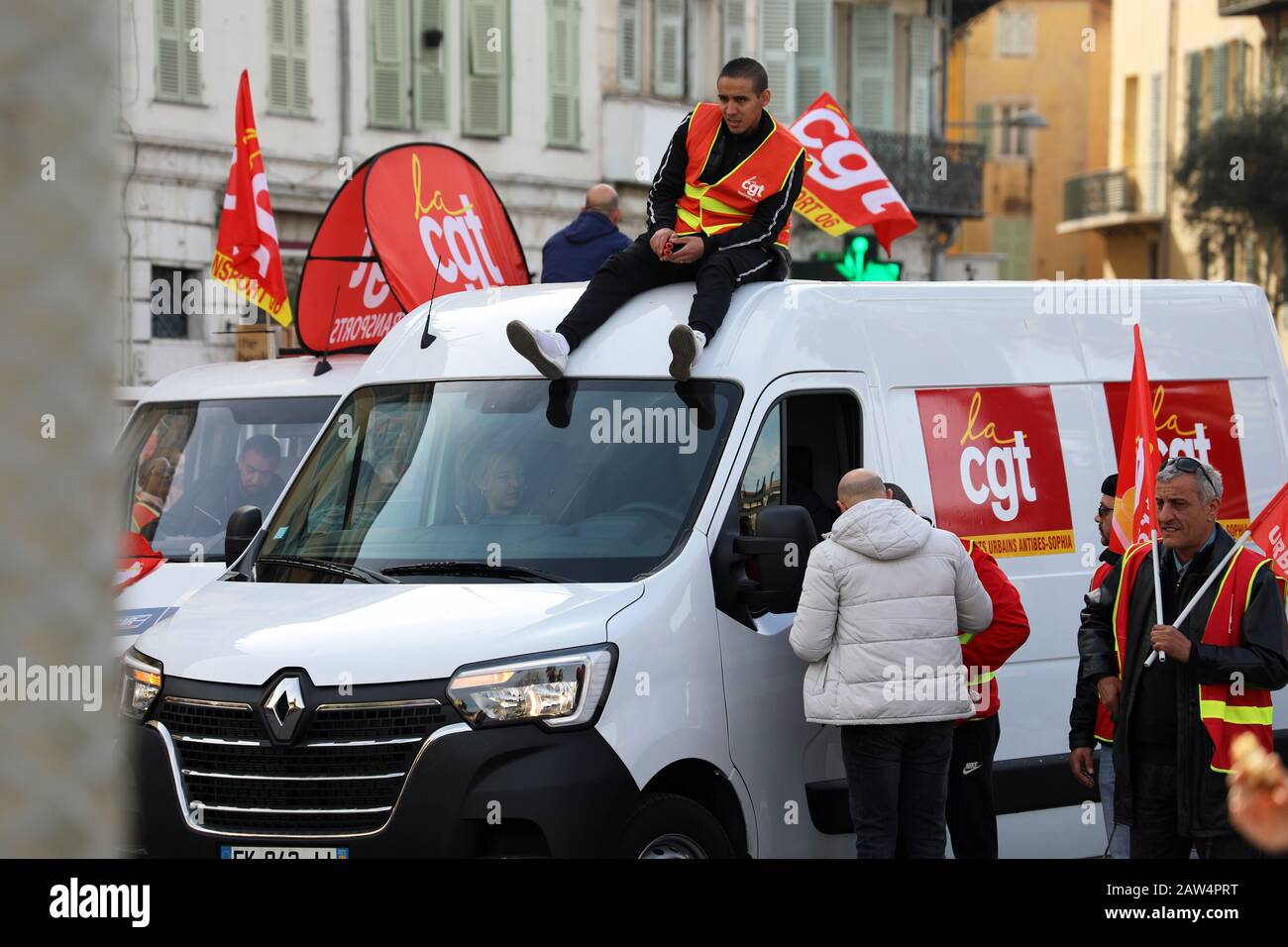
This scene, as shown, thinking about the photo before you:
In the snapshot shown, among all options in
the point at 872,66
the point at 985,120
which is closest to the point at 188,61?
the point at 872,66

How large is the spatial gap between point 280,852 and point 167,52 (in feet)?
61.6

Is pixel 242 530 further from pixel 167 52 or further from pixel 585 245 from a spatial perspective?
pixel 167 52

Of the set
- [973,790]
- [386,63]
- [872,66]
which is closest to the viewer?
[973,790]

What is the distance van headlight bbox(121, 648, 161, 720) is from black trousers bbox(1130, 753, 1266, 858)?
307 cm

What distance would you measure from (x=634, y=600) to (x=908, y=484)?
1582 mm

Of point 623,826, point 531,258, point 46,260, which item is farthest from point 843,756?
point 531,258

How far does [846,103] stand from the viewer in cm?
3675

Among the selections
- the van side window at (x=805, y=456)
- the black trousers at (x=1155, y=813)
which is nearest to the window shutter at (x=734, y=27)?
the van side window at (x=805, y=456)

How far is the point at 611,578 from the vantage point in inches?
249

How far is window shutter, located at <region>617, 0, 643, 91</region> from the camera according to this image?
2952 cm

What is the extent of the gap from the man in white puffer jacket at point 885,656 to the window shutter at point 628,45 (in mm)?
23684

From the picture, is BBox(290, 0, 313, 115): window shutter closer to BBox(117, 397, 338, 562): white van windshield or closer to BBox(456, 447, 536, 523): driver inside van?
BBox(117, 397, 338, 562): white van windshield

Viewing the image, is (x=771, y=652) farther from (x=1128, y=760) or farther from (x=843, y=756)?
(x=1128, y=760)

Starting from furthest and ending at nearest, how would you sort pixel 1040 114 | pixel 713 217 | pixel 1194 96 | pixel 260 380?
pixel 1040 114
pixel 1194 96
pixel 260 380
pixel 713 217
